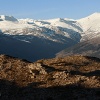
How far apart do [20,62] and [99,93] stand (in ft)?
65.8

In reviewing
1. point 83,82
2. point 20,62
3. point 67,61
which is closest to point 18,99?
point 83,82

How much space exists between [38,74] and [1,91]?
8.34 m

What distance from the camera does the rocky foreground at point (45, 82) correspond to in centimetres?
5038

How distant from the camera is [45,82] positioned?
55312mm

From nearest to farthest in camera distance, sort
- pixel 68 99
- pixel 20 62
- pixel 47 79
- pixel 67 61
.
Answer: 1. pixel 68 99
2. pixel 47 79
3. pixel 20 62
4. pixel 67 61

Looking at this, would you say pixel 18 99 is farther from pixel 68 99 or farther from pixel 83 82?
pixel 83 82

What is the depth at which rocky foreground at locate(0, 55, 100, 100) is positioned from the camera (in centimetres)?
5038

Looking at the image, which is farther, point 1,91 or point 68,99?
point 1,91

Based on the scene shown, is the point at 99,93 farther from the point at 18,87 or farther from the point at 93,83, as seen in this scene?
the point at 18,87

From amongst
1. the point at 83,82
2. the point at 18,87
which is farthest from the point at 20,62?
the point at 83,82

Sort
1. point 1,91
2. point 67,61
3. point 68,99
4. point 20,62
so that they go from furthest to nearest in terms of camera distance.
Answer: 1. point 67,61
2. point 20,62
3. point 1,91
4. point 68,99

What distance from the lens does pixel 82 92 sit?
50406 millimetres

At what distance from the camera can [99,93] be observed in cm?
4959

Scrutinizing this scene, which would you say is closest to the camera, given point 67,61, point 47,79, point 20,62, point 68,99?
point 68,99
